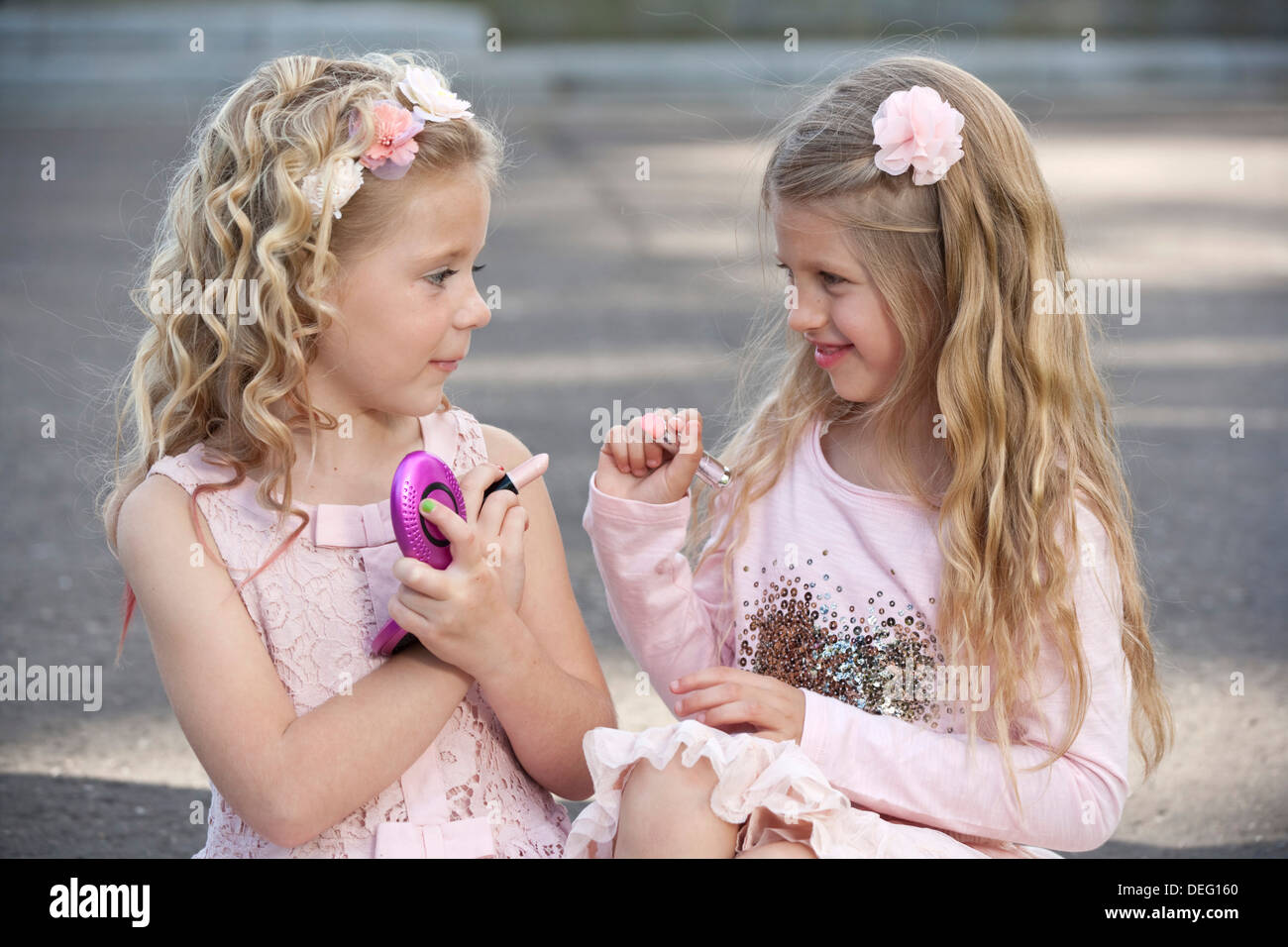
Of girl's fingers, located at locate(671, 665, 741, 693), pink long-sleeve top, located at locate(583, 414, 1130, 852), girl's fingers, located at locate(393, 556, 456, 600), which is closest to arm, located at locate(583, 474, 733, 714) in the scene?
pink long-sleeve top, located at locate(583, 414, 1130, 852)

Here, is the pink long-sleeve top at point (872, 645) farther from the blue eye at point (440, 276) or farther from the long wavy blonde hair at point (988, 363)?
the blue eye at point (440, 276)

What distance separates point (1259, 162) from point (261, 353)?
383 inches

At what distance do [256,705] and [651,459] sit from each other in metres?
0.67

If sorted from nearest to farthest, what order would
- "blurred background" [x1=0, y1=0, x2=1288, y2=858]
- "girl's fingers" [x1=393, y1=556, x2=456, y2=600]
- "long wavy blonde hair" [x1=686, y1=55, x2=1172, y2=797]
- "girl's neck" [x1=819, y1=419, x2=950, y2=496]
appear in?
"girl's fingers" [x1=393, y1=556, x2=456, y2=600]
"long wavy blonde hair" [x1=686, y1=55, x2=1172, y2=797]
"girl's neck" [x1=819, y1=419, x2=950, y2=496]
"blurred background" [x1=0, y1=0, x2=1288, y2=858]

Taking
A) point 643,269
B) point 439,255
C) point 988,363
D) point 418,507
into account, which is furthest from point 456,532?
point 643,269

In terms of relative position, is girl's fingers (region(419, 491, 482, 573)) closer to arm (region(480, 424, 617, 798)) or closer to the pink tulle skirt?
arm (region(480, 424, 617, 798))

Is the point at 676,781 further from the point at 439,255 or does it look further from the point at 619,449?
the point at 439,255

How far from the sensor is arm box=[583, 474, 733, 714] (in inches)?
85.3

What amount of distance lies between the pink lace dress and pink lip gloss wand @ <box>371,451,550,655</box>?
3.6 inches

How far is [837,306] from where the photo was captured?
6.73ft

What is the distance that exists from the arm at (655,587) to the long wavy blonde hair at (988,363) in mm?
336

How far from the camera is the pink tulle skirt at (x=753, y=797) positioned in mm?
1778

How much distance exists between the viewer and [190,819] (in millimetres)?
2777

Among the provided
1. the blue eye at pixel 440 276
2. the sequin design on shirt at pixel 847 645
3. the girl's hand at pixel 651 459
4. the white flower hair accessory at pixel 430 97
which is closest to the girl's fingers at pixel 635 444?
the girl's hand at pixel 651 459
